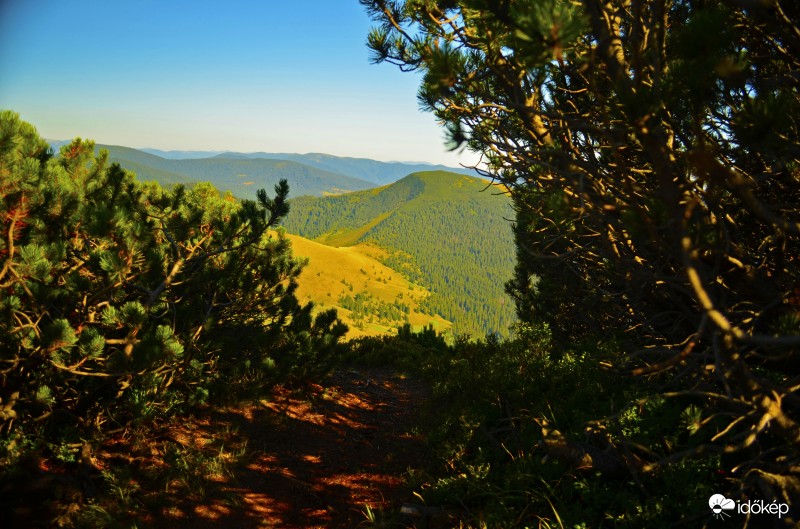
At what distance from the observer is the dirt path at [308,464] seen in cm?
469

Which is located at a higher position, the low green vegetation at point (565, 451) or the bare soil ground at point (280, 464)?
the low green vegetation at point (565, 451)

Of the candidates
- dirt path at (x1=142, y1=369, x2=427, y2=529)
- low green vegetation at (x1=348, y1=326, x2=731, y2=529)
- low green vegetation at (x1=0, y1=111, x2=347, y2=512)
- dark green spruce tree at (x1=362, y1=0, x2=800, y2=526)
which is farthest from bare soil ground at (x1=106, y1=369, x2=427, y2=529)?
dark green spruce tree at (x1=362, y1=0, x2=800, y2=526)

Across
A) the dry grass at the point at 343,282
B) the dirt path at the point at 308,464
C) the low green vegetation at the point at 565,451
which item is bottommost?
the dry grass at the point at 343,282

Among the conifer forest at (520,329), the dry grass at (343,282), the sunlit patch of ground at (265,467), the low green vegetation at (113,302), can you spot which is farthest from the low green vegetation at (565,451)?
the dry grass at (343,282)

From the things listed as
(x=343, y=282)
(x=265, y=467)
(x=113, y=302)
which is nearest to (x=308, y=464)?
(x=265, y=467)

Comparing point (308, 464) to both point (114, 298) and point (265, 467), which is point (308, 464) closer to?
point (265, 467)

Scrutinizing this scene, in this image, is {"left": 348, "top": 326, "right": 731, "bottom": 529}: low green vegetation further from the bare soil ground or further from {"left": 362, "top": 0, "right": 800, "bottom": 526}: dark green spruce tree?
the bare soil ground

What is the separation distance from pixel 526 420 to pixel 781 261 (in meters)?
3.48

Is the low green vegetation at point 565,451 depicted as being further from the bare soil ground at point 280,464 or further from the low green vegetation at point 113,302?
the low green vegetation at point 113,302

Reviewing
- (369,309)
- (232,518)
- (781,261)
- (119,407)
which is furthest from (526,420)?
(369,309)

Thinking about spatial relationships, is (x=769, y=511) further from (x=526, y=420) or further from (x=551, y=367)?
(x=551, y=367)

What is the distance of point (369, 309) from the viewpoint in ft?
502

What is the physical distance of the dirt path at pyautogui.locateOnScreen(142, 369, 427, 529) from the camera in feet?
15.4

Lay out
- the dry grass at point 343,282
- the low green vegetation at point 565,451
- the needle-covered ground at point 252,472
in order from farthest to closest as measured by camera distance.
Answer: the dry grass at point 343,282, the needle-covered ground at point 252,472, the low green vegetation at point 565,451
